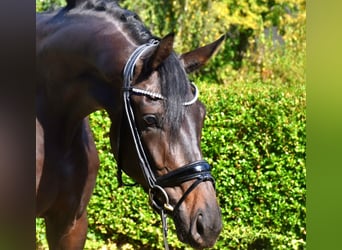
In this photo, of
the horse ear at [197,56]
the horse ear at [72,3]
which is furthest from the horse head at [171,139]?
the horse ear at [72,3]

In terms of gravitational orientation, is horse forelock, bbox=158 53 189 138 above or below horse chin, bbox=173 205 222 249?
above

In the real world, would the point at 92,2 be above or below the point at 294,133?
above

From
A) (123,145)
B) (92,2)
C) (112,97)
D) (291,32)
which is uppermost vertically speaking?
(92,2)

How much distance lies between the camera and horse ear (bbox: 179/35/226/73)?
1.97m

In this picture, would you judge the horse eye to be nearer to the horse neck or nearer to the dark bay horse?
the dark bay horse

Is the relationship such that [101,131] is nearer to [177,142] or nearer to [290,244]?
[290,244]

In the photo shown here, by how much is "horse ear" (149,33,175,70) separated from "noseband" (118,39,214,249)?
8cm

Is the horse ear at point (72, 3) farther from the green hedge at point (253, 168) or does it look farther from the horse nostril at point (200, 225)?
the green hedge at point (253, 168)

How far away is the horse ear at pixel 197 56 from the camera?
1.97 meters

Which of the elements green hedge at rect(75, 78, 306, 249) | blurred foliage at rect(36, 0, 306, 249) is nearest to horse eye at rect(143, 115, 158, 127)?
blurred foliage at rect(36, 0, 306, 249)
